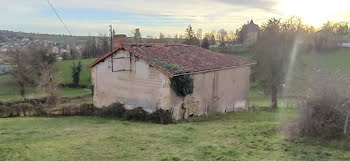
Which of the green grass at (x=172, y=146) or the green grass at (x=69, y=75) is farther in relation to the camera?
the green grass at (x=69, y=75)

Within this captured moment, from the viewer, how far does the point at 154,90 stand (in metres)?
23.1

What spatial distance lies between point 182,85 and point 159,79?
154cm

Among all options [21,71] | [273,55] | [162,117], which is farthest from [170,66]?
[21,71]

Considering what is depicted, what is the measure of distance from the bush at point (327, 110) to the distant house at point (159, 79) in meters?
10.3

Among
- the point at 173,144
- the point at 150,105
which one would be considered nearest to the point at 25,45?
the point at 150,105

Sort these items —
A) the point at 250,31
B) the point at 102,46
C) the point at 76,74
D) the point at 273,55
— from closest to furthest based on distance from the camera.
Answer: the point at 273,55 → the point at 76,74 → the point at 102,46 → the point at 250,31

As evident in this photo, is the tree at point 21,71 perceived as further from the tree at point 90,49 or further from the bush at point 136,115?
the tree at point 90,49

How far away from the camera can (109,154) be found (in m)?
11.9

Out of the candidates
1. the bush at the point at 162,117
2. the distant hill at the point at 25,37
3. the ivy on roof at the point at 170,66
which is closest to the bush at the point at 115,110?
the bush at the point at 162,117

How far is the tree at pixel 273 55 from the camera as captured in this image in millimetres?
33969

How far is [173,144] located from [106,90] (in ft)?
44.7

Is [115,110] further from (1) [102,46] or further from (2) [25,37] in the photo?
(1) [102,46]

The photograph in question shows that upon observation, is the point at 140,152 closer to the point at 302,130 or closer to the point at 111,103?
the point at 302,130

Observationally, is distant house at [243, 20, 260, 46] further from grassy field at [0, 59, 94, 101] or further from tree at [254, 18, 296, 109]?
tree at [254, 18, 296, 109]
